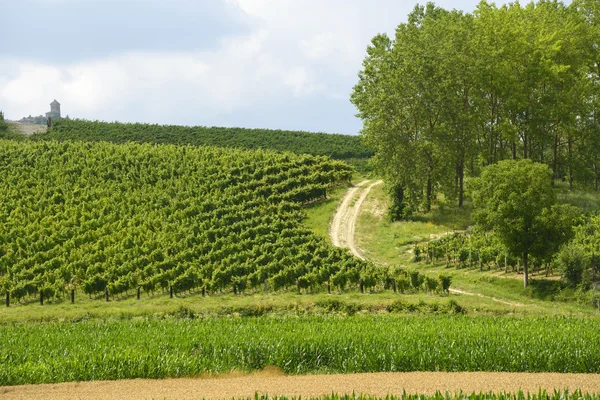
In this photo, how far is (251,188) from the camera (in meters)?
64.3

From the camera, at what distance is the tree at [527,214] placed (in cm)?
4300

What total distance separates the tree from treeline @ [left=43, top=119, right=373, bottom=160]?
181 ft

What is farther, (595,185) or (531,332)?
(595,185)

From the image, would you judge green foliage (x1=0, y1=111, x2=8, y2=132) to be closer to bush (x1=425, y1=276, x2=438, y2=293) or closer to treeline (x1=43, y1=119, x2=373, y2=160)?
treeline (x1=43, y1=119, x2=373, y2=160)

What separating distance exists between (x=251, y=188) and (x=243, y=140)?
43.0 m

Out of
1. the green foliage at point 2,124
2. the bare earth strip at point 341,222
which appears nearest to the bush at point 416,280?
the bare earth strip at point 341,222

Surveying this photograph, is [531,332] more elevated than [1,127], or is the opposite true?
[1,127]

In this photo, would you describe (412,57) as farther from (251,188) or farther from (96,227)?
(96,227)

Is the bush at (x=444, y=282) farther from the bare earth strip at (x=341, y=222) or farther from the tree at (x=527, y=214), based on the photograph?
the bare earth strip at (x=341, y=222)

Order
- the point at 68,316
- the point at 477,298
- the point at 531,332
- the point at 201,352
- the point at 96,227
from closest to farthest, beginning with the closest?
the point at 201,352 < the point at 531,332 < the point at 68,316 < the point at 477,298 < the point at 96,227

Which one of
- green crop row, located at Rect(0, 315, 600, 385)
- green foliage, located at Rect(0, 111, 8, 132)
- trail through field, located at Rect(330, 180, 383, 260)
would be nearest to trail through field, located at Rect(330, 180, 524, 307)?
trail through field, located at Rect(330, 180, 383, 260)

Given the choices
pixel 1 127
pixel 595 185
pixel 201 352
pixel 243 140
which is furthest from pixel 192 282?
pixel 1 127

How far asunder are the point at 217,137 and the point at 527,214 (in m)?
70.6

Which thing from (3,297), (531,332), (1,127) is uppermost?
(1,127)
